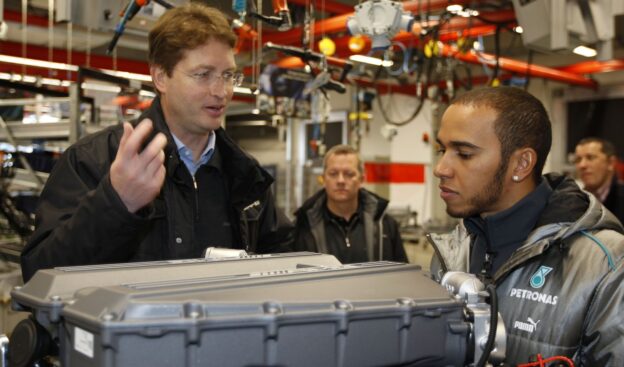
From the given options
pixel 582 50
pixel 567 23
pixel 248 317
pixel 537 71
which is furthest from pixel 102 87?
pixel 537 71

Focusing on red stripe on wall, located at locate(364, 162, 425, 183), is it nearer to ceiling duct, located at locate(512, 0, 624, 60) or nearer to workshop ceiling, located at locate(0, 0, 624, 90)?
workshop ceiling, located at locate(0, 0, 624, 90)

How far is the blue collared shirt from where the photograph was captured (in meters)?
1.65

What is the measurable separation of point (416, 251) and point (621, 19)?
131 inches

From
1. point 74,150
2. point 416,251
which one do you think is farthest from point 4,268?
point 416,251

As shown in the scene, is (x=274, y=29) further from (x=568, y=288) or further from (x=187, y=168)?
(x=568, y=288)

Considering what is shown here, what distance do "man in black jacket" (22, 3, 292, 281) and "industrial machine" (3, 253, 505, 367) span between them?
342 millimetres

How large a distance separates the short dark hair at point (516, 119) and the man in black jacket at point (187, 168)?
0.61 metres

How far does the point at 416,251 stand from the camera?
263 inches

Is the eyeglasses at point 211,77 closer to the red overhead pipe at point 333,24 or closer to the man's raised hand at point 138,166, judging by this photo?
the man's raised hand at point 138,166

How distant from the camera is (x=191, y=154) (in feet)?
5.46

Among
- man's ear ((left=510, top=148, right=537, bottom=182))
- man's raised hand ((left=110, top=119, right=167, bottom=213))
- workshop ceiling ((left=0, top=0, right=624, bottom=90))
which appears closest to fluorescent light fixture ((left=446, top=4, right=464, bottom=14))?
workshop ceiling ((left=0, top=0, right=624, bottom=90))

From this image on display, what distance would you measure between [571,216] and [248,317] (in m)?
0.87

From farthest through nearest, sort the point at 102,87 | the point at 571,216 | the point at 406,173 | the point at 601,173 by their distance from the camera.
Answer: the point at 406,173 < the point at 601,173 < the point at 102,87 < the point at 571,216

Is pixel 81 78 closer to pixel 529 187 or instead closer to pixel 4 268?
pixel 4 268
